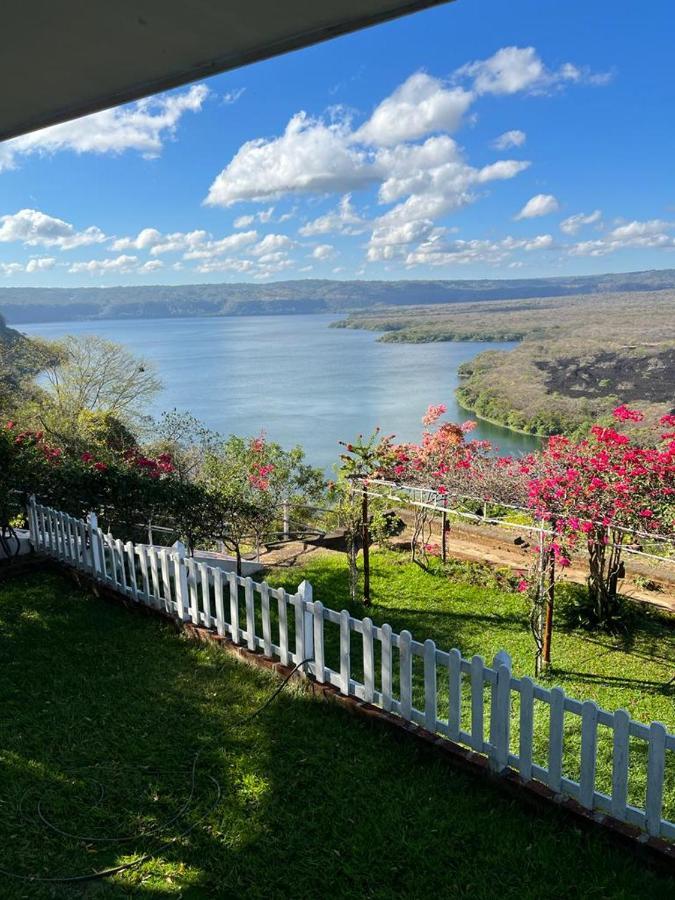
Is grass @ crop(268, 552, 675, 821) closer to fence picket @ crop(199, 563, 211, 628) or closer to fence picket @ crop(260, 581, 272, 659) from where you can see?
fence picket @ crop(260, 581, 272, 659)

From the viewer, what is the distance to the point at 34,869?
2.85 meters

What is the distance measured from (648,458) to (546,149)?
10159 cm

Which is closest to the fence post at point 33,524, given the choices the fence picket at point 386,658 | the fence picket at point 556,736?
the fence picket at point 386,658

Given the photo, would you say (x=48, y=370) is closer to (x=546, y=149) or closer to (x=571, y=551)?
(x=571, y=551)

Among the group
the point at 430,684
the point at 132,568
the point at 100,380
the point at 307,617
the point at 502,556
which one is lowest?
the point at 502,556

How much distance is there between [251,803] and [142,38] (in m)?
3.20

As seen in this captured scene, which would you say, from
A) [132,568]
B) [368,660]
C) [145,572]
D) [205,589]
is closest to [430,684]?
[368,660]

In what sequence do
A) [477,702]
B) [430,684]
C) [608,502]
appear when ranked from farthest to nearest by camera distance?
[608,502] → [430,684] → [477,702]

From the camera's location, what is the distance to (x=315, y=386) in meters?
65.4

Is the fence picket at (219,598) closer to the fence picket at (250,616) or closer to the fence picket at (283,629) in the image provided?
the fence picket at (250,616)

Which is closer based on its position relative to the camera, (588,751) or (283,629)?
(588,751)

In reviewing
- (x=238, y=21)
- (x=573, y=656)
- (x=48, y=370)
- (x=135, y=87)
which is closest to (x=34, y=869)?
(x=135, y=87)

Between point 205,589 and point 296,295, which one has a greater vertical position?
point 296,295

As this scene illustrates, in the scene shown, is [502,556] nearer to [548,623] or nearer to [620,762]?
[548,623]
